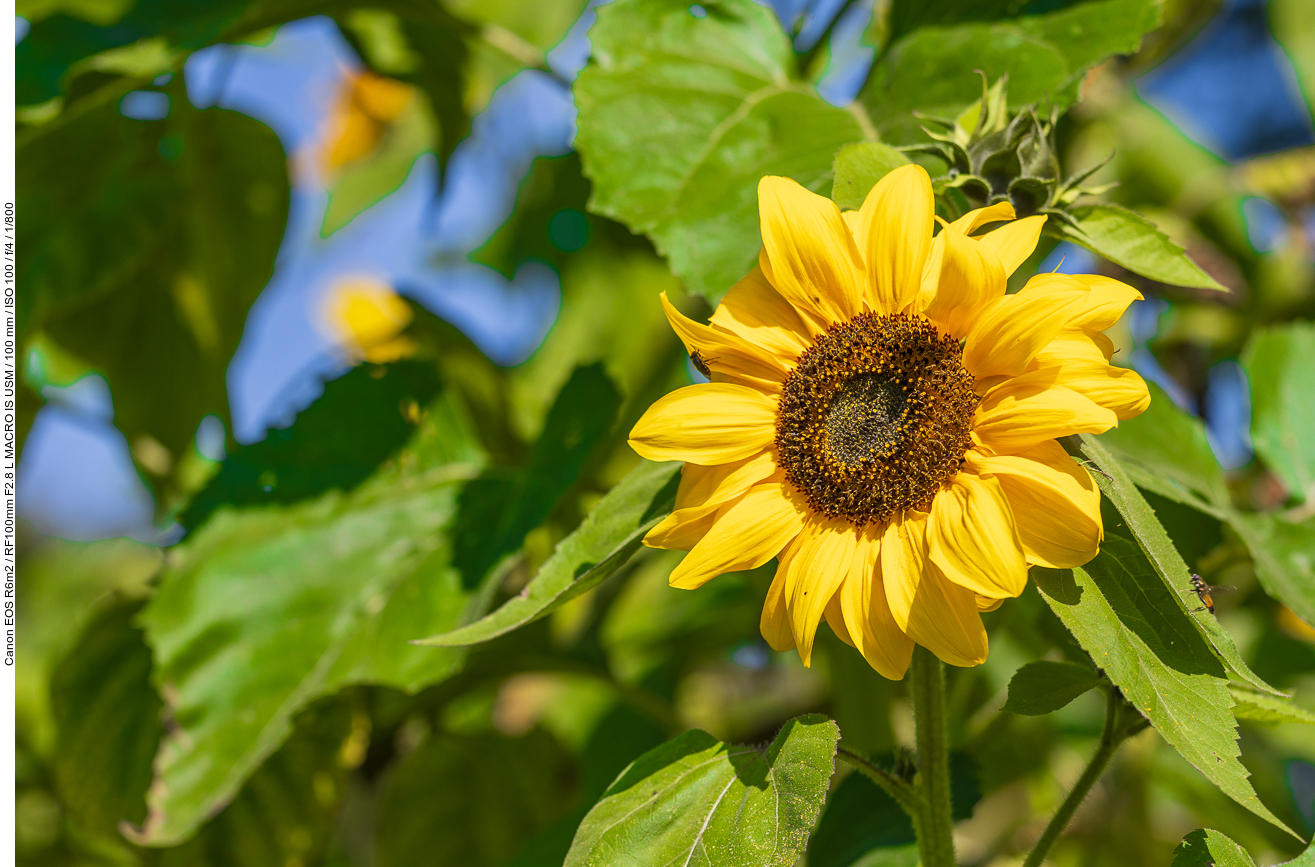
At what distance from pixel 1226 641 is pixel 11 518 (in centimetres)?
81

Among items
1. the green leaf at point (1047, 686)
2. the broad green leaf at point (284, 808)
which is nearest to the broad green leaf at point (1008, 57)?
the green leaf at point (1047, 686)

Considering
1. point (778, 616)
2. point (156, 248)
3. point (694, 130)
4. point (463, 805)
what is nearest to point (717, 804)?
point (778, 616)

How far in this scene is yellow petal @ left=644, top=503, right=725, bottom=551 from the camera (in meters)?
0.49

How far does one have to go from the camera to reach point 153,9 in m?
1.01

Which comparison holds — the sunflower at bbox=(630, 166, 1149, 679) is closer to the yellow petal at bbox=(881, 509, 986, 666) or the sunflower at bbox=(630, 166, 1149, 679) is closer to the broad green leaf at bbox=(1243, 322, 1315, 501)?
the yellow petal at bbox=(881, 509, 986, 666)

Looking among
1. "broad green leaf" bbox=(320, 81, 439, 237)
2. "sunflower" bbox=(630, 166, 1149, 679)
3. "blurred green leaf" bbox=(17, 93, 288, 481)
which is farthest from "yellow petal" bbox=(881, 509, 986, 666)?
"broad green leaf" bbox=(320, 81, 439, 237)

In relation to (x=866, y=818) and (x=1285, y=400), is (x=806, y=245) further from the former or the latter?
(x=1285, y=400)

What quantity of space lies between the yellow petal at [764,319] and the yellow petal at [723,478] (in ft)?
0.18

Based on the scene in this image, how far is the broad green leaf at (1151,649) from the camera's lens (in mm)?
403

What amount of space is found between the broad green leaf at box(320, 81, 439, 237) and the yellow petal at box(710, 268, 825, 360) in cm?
130

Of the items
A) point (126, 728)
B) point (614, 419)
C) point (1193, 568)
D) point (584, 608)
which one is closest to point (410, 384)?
point (614, 419)

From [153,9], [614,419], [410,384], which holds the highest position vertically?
[153,9]

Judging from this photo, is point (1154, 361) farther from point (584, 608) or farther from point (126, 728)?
point (126, 728)

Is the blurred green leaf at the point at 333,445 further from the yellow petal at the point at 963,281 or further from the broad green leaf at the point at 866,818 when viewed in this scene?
the yellow petal at the point at 963,281
